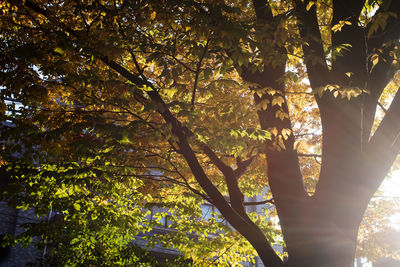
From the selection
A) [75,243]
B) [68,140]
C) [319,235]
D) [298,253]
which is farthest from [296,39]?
[75,243]

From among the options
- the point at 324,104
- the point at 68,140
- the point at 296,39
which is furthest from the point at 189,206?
the point at 296,39

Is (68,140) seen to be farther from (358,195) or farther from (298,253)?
(358,195)

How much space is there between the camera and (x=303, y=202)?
446 centimetres

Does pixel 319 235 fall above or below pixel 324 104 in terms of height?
below

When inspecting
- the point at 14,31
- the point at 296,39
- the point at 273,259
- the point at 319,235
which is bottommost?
the point at 273,259

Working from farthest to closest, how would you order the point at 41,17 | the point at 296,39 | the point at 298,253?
1. the point at 41,17
2. the point at 298,253
3. the point at 296,39

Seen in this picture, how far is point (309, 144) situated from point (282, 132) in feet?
16.0

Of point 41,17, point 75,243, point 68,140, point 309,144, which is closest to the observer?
point 68,140

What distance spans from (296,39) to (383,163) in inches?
84.7

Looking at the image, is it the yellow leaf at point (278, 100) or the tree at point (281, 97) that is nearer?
the tree at point (281, 97)

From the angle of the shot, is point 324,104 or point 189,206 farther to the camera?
point 189,206

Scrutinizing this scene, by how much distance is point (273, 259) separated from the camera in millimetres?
4484

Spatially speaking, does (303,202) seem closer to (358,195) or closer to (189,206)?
(358,195)

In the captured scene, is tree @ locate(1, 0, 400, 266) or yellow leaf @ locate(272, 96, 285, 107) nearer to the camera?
tree @ locate(1, 0, 400, 266)
